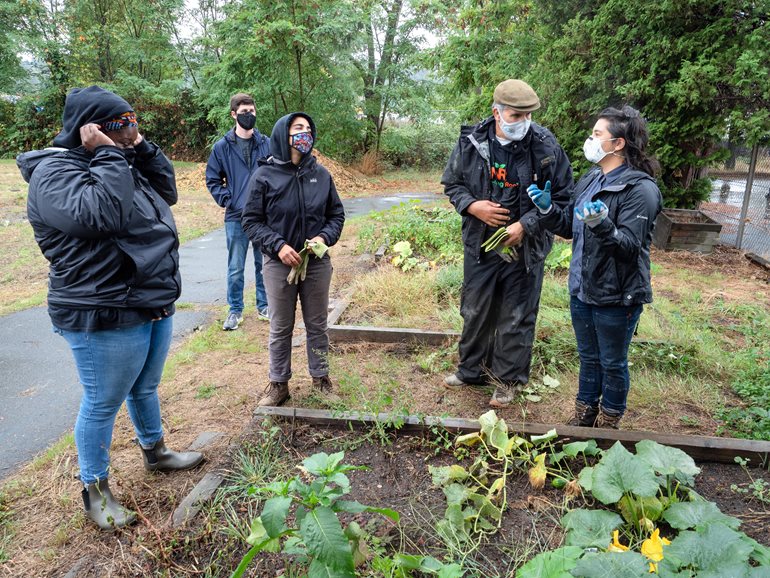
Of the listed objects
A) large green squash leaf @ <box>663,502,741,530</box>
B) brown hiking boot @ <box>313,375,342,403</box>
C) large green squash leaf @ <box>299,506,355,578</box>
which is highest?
large green squash leaf @ <box>299,506,355,578</box>

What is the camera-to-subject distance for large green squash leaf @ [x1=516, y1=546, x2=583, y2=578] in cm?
178

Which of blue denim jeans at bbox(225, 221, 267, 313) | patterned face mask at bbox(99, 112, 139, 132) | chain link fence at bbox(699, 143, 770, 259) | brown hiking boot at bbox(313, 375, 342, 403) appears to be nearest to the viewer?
patterned face mask at bbox(99, 112, 139, 132)

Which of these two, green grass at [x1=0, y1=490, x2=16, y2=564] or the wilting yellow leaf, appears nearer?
green grass at [x1=0, y1=490, x2=16, y2=564]

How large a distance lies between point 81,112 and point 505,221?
2.40 m

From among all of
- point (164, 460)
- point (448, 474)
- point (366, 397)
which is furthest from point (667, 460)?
point (164, 460)

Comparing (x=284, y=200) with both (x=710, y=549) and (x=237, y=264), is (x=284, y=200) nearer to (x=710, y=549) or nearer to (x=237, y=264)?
(x=237, y=264)

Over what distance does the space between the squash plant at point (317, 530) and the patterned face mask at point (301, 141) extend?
2.02 metres

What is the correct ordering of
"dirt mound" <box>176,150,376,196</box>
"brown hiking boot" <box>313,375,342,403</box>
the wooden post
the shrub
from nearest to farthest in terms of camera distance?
"brown hiking boot" <box>313,375,342,403</box>, the wooden post, "dirt mound" <box>176,150,376,196</box>, the shrub

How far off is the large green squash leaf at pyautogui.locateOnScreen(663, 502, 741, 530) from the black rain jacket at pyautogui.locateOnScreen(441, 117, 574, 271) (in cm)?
164

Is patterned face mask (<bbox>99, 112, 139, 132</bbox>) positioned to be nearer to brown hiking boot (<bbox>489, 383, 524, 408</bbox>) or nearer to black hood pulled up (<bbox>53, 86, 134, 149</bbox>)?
black hood pulled up (<bbox>53, 86, 134, 149</bbox>)

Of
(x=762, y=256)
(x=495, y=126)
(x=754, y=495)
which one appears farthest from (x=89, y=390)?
(x=762, y=256)

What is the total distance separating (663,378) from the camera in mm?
3973

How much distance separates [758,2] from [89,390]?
8986mm

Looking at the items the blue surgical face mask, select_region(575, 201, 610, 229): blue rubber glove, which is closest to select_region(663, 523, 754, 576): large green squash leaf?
select_region(575, 201, 610, 229): blue rubber glove
